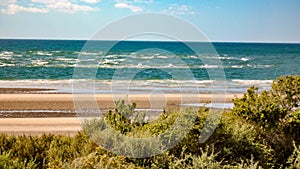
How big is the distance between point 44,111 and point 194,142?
1204cm

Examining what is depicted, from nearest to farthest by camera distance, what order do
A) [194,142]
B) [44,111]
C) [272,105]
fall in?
[194,142]
[272,105]
[44,111]

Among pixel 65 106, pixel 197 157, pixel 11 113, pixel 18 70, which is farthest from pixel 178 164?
pixel 18 70

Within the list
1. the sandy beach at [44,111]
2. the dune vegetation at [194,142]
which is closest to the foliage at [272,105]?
the dune vegetation at [194,142]

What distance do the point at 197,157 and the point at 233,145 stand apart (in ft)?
2.47

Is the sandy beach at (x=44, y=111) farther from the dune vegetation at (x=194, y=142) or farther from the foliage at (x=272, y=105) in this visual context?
the dune vegetation at (x=194, y=142)

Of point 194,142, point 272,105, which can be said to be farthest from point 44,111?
point 194,142

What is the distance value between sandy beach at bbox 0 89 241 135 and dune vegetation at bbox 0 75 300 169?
4.33 metres

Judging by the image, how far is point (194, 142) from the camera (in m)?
6.08

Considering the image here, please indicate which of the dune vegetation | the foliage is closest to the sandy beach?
the foliage

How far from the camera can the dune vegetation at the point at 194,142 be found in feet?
18.2

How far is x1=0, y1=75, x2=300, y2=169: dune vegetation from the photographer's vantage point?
219 inches

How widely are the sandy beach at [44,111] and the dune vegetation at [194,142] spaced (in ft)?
14.2

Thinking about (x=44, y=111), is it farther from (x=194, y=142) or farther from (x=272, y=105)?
(x=194, y=142)

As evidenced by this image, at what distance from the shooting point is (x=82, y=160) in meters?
5.17
